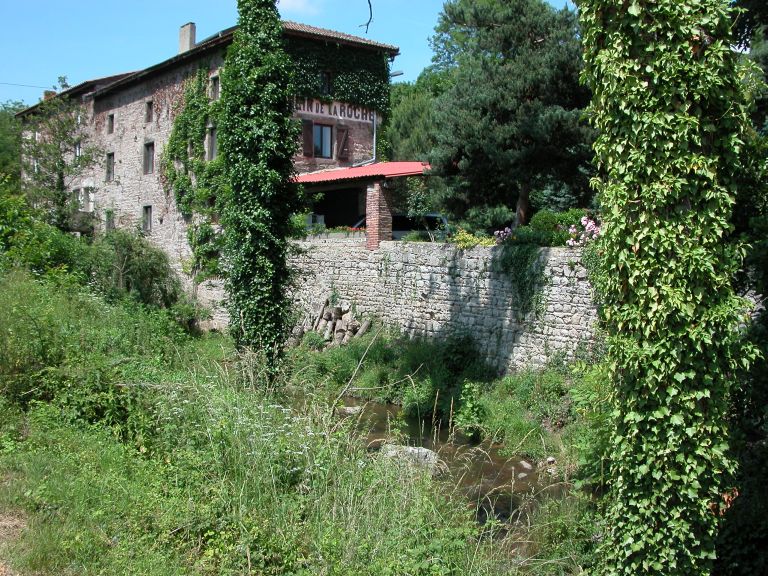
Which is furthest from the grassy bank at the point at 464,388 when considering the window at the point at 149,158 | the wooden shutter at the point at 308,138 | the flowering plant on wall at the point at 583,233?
the window at the point at 149,158

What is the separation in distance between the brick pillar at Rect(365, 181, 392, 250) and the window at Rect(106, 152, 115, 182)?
1920 centimetres

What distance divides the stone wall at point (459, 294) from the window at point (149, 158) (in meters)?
12.4

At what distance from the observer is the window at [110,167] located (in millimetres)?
33344

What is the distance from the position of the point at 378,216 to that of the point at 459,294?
3795 millimetres

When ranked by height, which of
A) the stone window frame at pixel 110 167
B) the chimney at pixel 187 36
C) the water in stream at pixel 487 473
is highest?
the chimney at pixel 187 36

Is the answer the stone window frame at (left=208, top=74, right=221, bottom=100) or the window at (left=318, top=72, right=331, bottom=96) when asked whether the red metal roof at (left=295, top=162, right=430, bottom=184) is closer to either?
the window at (left=318, top=72, right=331, bottom=96)

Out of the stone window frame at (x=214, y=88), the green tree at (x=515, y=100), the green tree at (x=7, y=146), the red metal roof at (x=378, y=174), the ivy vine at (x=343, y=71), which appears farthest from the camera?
the green tree at (x=7, y=146)

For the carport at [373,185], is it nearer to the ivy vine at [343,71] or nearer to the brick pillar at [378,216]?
the brick pillar at [378,216]

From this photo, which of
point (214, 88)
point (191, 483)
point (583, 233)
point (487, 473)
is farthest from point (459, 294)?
point (214, 88)

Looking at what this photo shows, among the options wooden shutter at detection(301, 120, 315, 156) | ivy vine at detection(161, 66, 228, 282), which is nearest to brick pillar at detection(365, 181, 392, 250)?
wooden shutter at detection(301, 120, 315, 156)

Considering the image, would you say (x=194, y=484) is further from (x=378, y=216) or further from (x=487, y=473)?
A: (x=378, y=216)

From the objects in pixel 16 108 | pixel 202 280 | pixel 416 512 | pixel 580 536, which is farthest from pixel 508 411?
pixel 16 108

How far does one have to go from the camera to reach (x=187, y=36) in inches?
1206

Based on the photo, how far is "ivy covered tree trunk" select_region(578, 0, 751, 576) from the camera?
529cm
